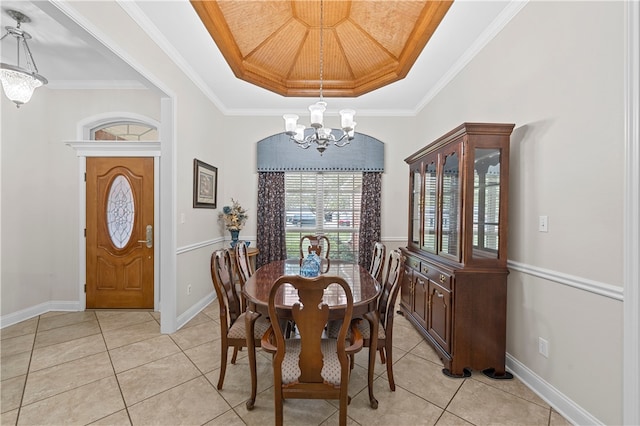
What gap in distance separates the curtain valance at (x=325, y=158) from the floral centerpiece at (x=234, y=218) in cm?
74

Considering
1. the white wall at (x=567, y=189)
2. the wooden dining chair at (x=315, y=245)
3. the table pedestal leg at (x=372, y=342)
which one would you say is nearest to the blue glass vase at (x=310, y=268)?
the table pedestal leg at (x=372, y=342)

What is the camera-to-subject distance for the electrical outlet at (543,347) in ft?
6.25

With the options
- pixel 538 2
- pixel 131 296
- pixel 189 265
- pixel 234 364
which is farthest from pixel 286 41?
pixel 131 296

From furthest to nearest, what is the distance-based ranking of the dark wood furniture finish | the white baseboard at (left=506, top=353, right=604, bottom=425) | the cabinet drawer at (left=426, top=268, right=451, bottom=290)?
1. the cabinet drawer at (left=426, top=268, right=451, bottom=290)
2. the dark wood furniture finish
3. the white baseboard at (left=506, top=353, right=604, bottom=425)

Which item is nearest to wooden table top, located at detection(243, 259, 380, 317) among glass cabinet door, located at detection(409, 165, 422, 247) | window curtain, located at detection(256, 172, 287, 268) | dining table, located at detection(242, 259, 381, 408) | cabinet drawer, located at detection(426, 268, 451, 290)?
dining table, located at detection(242, 259, 381, 408)

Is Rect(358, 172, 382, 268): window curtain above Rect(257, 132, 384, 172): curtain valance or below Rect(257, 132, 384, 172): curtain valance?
below

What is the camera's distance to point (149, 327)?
120 inches

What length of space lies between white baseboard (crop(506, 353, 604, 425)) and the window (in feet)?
8.60

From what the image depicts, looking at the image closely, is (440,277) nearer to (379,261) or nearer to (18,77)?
(379,261)

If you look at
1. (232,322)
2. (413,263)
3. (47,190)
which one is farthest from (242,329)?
(47,190)

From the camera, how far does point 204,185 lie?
3693mm

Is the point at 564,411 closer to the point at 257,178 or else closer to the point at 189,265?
the point at 189,265

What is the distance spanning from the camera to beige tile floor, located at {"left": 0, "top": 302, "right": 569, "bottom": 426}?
1741 mm

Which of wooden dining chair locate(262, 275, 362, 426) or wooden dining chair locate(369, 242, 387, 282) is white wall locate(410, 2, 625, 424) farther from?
wooden dining chair locate(262, 275, 362, 426)
